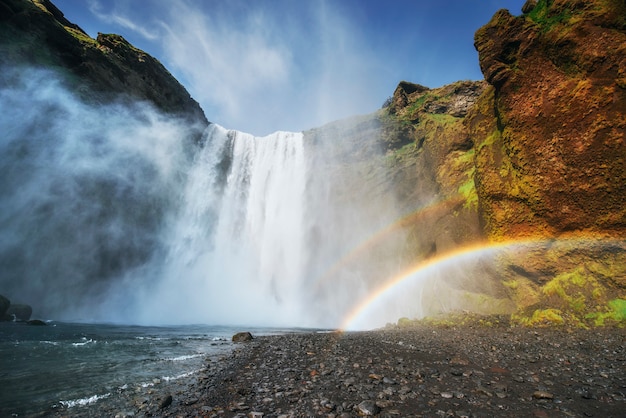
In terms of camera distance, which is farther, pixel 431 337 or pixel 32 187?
A: pixel 32 187

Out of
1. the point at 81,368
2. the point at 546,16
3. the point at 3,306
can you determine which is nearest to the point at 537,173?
the point at 546,16

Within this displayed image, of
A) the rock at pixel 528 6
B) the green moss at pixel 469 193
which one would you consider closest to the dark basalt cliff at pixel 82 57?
the green moss at pixel 469 193

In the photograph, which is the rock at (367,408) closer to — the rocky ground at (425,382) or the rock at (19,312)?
the rocky ground at (425,382)

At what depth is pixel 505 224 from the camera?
1712 cm

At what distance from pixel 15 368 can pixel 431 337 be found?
1682cm

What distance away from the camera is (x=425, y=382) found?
6.91 meters

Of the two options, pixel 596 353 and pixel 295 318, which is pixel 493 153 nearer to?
pixel 596 353

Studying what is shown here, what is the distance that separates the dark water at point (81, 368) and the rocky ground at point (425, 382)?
1.47 m

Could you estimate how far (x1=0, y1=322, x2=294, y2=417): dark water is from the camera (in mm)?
6789

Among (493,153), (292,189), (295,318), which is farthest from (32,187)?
(493,153)

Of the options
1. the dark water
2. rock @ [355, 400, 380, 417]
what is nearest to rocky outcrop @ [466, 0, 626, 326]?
rock @ [355, 400, 380, 417]

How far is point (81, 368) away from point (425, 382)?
11.4 m

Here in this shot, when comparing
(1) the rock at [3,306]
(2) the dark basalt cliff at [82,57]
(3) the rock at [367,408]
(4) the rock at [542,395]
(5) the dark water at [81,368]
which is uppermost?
(2) the dark basalt cliff at [82,57]

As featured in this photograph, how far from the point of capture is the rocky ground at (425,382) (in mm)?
5441
